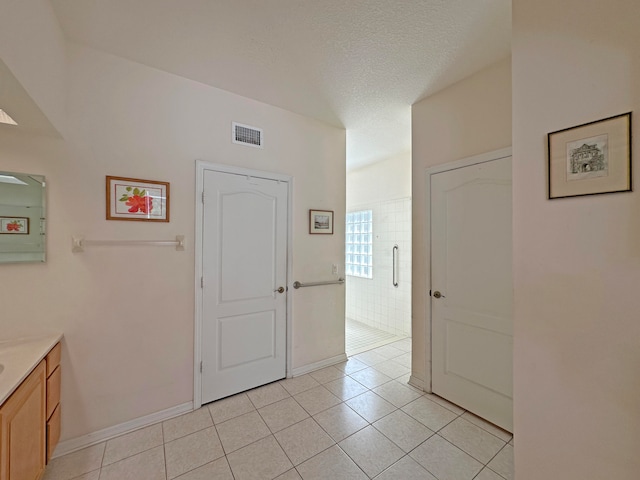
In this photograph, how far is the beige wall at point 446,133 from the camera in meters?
2.03

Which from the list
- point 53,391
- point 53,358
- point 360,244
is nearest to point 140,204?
point 53,358

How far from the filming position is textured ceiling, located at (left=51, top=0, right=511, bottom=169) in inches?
61.7

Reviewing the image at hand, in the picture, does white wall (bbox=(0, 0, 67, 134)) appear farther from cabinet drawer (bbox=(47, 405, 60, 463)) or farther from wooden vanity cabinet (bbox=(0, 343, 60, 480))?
cabinet drawer (bbox=(47, 405, 60, 463))

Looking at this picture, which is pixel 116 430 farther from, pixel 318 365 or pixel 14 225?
pixel 318 365

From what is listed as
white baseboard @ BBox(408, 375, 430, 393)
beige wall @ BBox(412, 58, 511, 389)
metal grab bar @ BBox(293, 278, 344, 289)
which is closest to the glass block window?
metal grab bar @ BBox(293, 278, 344, 289)

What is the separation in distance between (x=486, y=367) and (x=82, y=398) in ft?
9.71

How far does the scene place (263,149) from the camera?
2.60 metres

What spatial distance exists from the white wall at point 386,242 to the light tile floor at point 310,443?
1.71 m

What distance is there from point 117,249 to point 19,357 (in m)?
0.77

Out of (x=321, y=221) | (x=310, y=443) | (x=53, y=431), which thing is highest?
(x=321, y=221)

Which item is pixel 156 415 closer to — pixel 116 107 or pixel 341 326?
pixel 341 326

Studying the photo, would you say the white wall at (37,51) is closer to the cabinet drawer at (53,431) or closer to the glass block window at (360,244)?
the cabinet drawer at (53,431)

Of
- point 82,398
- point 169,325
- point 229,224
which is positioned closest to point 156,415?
point 82,398

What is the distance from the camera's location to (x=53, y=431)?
5.24 ft
